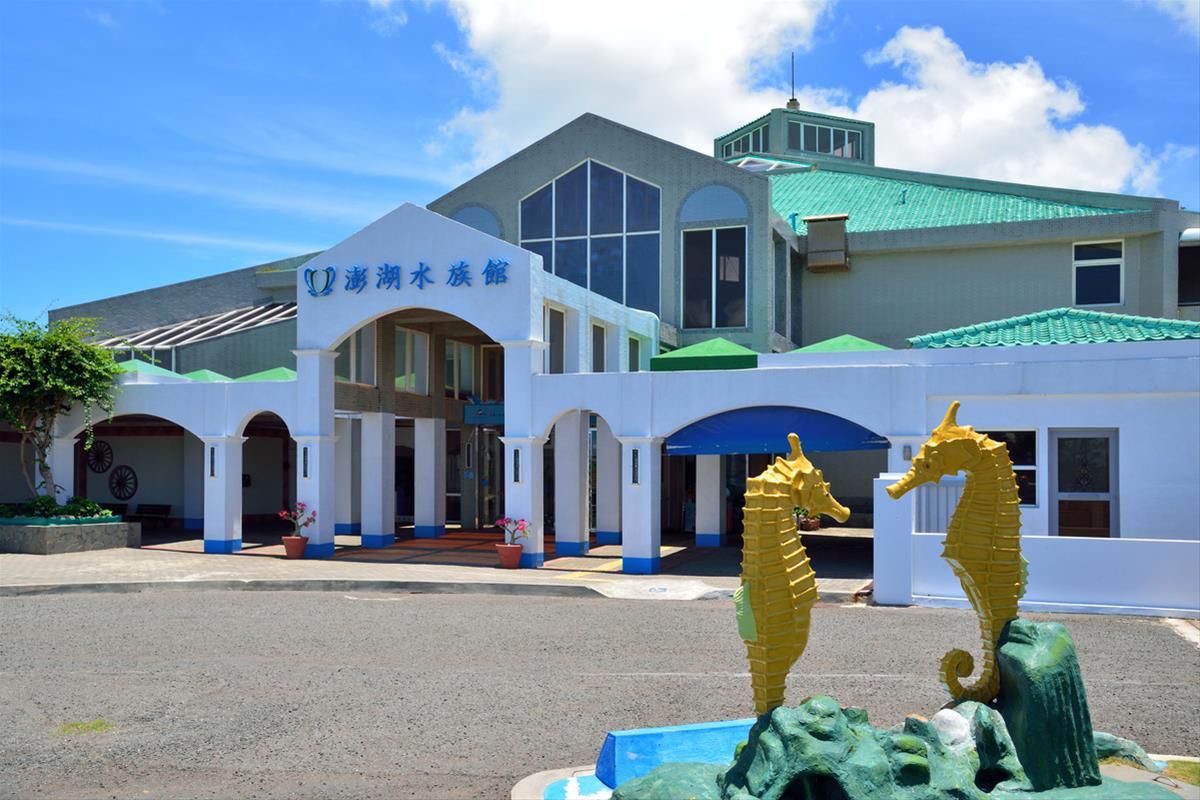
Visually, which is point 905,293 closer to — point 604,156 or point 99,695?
point 604,156

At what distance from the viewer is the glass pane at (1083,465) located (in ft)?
53.1

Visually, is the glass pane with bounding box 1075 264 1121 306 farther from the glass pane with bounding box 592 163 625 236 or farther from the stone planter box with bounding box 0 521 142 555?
the stone planter box with bounding box 0 521 142 555

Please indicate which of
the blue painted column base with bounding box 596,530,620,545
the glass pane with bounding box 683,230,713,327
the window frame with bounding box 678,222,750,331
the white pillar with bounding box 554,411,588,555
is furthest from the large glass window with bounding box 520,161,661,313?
the blue painted column base with bounding box 596,530,620,545

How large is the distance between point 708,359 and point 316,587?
8024 millimetres

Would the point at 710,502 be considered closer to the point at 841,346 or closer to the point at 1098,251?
the point at 841,346

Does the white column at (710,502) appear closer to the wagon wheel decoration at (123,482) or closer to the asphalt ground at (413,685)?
the asphalt ground at (413,685)

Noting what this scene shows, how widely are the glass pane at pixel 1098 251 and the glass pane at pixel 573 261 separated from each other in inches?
489

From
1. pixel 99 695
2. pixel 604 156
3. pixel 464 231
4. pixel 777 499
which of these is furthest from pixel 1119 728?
pixel 604 156

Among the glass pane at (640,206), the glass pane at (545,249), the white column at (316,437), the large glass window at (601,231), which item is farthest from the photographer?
the glass pane at (545,249)

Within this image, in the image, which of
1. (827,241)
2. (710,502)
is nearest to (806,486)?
(710,502)

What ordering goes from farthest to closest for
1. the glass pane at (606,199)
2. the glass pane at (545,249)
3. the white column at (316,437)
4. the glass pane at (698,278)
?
the glass pane at (545,249) < the glass pane at (606,199) < the glass pane at (698,278) < the white column at (316,437)

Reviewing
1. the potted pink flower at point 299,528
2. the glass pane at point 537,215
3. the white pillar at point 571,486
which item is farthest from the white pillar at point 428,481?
the glass pane at point 537,215

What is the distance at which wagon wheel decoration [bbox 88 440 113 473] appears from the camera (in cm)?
2919

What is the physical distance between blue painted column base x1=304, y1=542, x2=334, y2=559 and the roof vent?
14385 millimetres
